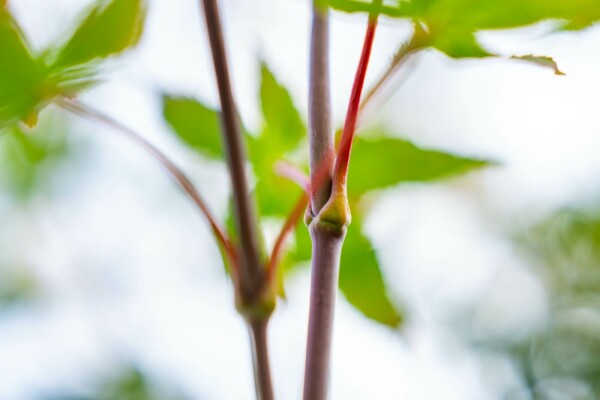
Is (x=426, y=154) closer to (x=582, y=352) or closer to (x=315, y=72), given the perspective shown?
(x=315, y=72)

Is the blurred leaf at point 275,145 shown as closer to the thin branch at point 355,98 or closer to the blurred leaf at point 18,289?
the thin branch at point 355,98

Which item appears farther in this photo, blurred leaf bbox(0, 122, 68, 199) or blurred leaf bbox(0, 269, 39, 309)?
blurred leaf bbox(0, 269, 39, 309)

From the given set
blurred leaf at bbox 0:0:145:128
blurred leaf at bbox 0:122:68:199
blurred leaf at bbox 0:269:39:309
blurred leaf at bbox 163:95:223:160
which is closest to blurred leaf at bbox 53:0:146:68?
blurred leaf at bbox 0:0:145:128

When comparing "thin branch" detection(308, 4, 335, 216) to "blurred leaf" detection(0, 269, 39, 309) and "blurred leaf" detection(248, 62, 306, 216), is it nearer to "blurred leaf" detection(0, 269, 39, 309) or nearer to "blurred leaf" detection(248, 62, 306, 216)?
"blurred leaf" detection(248, 62, 306, 216)

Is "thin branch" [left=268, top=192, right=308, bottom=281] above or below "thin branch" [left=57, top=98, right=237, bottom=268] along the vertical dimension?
below

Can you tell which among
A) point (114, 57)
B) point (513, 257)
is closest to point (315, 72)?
point (114, 57)

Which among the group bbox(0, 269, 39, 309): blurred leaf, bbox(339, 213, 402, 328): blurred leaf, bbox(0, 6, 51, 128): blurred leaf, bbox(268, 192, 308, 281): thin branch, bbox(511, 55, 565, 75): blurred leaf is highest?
bbox(0, 6, 51, 128): blurred leaf

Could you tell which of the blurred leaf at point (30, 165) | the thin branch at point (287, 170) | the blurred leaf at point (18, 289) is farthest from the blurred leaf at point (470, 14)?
the blurred leaf at point (18, 289)
